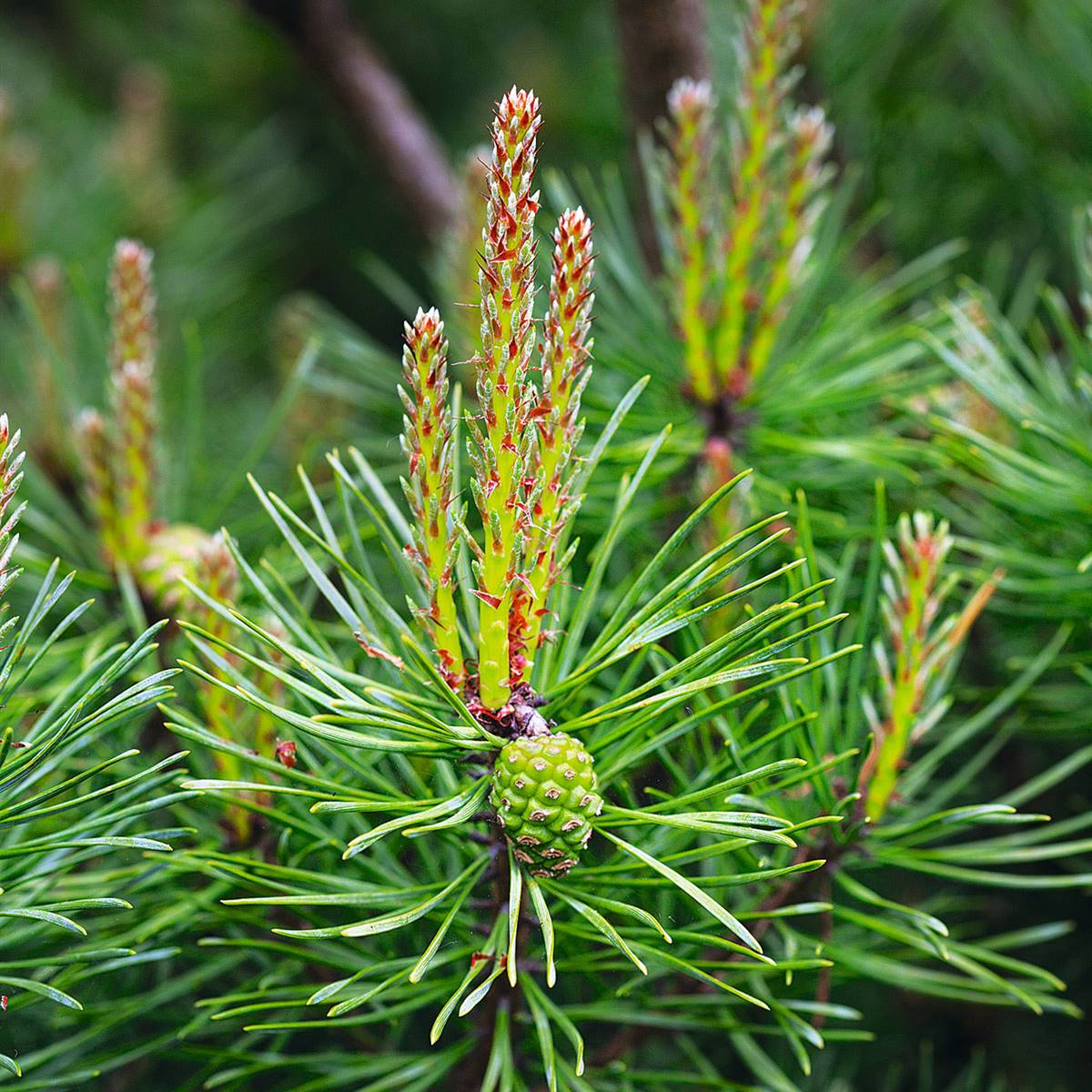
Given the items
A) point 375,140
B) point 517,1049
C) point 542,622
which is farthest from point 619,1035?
point 375,140

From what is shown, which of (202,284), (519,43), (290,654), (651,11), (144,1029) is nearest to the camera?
(290,654)

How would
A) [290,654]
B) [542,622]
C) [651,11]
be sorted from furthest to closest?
[651,11] → [542,622] → [290,654]

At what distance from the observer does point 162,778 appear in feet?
1.29

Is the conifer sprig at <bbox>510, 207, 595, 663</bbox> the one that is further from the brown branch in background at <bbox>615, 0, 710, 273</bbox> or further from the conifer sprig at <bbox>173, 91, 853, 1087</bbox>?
the brown branch in background at <bbox>615, 0, 710, 273</bbox>

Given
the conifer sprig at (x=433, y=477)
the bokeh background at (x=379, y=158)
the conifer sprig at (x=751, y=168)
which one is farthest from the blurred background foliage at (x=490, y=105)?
the conifer sprig at (x=433, y=477)

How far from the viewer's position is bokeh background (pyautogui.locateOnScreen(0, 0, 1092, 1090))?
94 centimetres

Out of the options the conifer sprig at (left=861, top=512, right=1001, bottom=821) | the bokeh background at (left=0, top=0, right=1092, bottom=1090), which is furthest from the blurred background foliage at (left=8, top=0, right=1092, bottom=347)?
the conifer sprig at (left=861, top=512, right=1001, bottom=821)

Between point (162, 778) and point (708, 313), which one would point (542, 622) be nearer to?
point (162, 778)

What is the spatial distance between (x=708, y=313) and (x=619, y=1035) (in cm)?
37

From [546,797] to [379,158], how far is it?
0.78m

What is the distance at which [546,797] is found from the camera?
0.37 metres

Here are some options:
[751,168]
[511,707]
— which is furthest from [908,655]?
[751,168]

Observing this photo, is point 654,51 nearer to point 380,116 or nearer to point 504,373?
point 380,116

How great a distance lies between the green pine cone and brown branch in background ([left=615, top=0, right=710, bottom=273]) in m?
0.51
